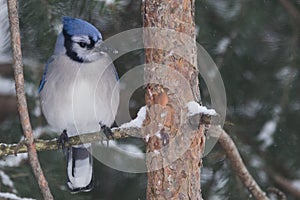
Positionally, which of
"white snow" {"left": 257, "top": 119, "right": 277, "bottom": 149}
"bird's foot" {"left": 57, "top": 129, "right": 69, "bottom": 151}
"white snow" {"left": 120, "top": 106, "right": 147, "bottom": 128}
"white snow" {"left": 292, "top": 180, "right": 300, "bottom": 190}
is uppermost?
"white snow" {"left": 120, "top": 106, "right": 147, "bottom": 128}

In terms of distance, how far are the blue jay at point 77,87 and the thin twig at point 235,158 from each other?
1.01 feet

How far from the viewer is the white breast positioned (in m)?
1.99

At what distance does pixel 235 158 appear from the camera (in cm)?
196

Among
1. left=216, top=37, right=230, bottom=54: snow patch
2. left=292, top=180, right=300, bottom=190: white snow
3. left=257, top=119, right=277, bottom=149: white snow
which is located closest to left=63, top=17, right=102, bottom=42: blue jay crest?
left=216, top=37, right=230, bottom=54: snow patch

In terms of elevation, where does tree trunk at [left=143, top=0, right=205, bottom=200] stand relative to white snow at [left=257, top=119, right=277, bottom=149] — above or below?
above

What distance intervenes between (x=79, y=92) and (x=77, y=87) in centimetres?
1

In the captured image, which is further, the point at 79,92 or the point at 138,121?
the point at 79,92

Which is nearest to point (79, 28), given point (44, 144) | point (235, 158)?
point (44, 144)

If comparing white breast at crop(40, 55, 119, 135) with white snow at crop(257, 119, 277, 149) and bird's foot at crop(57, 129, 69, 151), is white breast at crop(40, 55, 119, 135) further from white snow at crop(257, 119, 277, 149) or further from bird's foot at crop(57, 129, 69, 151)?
white snow at crop(257, 119, 277, 149)

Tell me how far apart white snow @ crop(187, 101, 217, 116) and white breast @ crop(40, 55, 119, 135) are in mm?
441

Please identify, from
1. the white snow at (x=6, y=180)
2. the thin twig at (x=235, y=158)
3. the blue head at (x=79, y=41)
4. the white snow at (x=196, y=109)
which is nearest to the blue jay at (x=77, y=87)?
the blue head at (x=79, y=41)

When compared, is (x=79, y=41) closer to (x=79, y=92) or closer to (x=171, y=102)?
(x=79, y=92)

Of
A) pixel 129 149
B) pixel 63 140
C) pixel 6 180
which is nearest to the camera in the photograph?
pixel 63 140

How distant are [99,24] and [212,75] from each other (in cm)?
35
